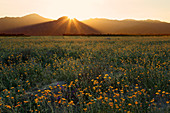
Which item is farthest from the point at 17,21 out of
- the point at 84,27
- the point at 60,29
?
the point at 84,27

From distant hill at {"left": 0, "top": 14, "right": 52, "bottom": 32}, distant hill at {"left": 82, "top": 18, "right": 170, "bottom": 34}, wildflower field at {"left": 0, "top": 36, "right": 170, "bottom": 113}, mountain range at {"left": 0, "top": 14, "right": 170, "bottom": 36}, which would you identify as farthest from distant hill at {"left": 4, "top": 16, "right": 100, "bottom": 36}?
wildflower field at {"left": 0, "top": 36, "right": 170, "bottom": 113}

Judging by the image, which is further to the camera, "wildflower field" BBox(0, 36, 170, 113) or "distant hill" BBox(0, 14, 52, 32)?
"distant hill" BBox(0, 14, 52, 32)

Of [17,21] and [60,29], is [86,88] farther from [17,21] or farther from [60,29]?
[17,21]

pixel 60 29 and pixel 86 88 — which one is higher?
pixel 60 29

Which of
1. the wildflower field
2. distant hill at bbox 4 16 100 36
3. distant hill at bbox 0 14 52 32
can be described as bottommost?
the wildflower field

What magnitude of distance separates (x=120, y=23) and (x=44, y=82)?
100792mm

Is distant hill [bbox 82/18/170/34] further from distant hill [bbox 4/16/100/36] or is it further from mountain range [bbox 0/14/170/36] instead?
distant hill [bbox 4/16/100/36]

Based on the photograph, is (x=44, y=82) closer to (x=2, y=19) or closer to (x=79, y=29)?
(x=79, y=29)

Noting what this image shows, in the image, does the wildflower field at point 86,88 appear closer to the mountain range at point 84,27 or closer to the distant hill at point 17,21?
the mountain range at point 84,27

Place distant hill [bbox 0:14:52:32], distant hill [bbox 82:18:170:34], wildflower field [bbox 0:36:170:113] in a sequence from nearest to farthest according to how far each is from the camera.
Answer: wildflower field [bbox 0:36:170:113] < distant hill [bbox 82:18:170:34] < distant hill [bbox 0:14:52:32]

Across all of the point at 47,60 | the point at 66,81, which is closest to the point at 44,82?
the point at 66,81

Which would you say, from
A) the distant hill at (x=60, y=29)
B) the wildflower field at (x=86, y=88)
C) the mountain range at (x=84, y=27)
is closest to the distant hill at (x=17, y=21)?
the mountain range at (x=84, y=27)

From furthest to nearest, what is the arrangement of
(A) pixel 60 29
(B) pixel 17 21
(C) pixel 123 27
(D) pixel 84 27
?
A: 1. (B) pixel 17 21
2. (C) pixel 123 27
3. (D) pixel 84 27
4. (A) pixel 60 29

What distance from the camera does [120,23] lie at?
327 ft
